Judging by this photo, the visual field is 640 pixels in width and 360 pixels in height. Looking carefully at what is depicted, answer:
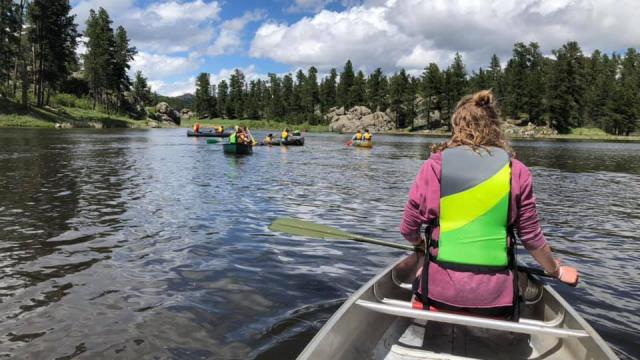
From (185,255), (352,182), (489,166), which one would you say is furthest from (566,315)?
(352,182)

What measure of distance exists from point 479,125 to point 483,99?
0.74 ft

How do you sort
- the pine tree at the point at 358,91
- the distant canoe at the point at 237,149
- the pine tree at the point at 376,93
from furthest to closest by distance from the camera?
1. the pine tree at the point at 358,91
2. the pine tree at the point at 376,93
3. the distant canoe at the point at 237,149

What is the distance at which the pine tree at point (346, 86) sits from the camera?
142m

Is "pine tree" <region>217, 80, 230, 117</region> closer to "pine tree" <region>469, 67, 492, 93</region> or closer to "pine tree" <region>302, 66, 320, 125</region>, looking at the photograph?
"pine tree" <region>302, 66, 320, 125</region>

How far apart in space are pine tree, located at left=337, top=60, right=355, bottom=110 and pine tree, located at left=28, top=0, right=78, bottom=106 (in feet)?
266

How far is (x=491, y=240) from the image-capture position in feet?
12.3

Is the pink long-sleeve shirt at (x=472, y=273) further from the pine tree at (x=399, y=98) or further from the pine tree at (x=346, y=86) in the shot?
the pine tree at (x=346, y=86)

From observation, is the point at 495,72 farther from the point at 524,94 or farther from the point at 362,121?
the point at 362,121

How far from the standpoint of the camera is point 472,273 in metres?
3.77

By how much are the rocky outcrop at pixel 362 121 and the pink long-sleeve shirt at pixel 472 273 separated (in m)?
113

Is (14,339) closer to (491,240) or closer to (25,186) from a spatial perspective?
(491,240)

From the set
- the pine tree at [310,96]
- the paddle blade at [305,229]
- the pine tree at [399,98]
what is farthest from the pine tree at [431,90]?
the paddle blade at [305,229]

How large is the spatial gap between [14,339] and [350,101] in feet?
452

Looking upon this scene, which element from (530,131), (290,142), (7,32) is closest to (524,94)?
(530,131)
